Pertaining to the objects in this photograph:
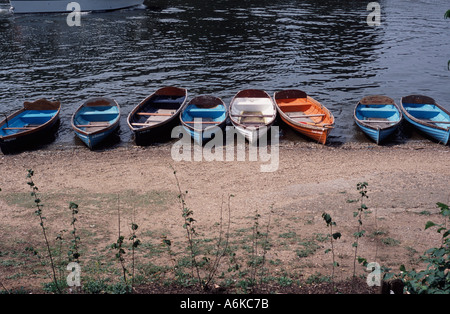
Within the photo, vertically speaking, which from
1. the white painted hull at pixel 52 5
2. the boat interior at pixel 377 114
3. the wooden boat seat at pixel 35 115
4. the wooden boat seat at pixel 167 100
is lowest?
the boat interior at pixel 377 114

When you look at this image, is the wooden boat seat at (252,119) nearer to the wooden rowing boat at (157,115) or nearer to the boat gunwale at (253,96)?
the boat gunwale at (253,96)

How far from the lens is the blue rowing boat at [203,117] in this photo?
727 inches

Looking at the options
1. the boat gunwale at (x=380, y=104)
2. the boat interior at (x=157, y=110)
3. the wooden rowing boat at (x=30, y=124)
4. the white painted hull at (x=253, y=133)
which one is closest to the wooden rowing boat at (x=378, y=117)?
the boat gunwale at (x=380, y=104)

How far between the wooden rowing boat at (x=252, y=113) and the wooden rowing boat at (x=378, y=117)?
449 cm

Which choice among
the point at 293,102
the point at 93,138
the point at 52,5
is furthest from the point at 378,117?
the point at 52,5

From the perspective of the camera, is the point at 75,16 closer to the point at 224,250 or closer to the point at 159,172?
the point at 159,172

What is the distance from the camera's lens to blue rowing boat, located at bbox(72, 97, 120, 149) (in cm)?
1853

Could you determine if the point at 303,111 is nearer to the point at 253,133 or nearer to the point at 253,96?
the point at 253,96

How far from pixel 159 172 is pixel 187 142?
3672 mm

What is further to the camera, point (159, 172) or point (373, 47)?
point (373, 47)

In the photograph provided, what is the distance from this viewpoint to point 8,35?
40.8 metres

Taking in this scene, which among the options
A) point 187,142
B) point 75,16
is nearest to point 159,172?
point 187,142

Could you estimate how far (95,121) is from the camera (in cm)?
2067
